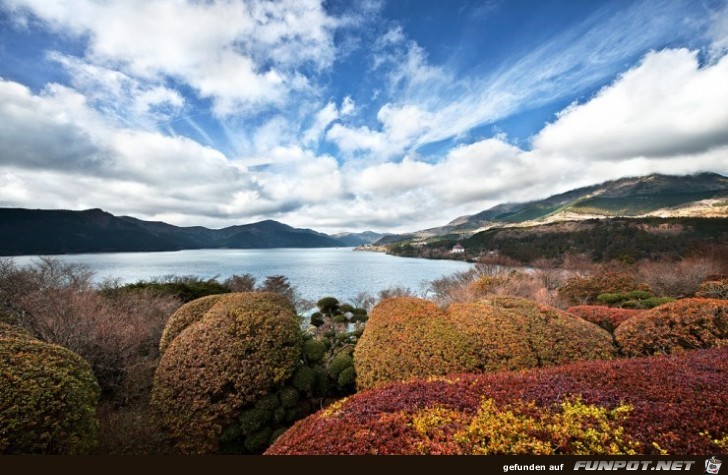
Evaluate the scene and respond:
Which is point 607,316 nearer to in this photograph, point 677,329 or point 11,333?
point 677,329

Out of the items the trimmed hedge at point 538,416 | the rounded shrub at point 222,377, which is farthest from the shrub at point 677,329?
the rounded shrub at point 222,377

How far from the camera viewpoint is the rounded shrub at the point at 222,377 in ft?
24.5

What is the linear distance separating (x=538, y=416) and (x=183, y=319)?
10235 millimetres

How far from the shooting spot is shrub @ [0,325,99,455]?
461cm

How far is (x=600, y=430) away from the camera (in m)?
3.74

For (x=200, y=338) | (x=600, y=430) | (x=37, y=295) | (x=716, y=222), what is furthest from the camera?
(x=716, y=222)

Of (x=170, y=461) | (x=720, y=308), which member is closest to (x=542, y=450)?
(x=170, y=461)

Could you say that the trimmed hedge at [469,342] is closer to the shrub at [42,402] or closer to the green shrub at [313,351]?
the green shrub at [313,351]

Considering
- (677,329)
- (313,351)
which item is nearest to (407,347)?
(313,351)

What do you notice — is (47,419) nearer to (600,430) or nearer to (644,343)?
(600,430)

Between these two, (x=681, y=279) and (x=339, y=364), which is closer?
(x=339, y=364)

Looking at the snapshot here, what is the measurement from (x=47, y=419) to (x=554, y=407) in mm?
8036

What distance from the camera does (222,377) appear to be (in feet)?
24.8

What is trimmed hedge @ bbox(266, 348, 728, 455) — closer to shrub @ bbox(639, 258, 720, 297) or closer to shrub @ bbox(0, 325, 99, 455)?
shrub @ bbox(0, 325, 99, 455)
